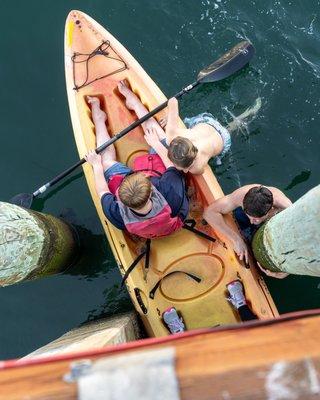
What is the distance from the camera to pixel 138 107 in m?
5.48

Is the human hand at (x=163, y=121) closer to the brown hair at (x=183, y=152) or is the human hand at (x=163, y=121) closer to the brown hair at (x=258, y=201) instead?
the brown hair at (x=183, y=152)

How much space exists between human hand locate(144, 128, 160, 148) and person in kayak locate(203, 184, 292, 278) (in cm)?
90

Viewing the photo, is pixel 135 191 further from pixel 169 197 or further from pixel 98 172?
pixel 98 172

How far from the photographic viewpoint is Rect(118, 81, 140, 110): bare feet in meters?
5.52

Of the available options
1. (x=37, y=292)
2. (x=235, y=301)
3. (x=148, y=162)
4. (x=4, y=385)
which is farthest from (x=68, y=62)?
(x=4, y=385)

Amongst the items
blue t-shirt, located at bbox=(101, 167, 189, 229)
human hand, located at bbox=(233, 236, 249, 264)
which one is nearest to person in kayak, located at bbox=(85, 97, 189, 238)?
blue t-shirt, located at bbox=(101, 167, 189, 229)

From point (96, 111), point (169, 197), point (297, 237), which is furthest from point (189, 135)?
point (297, 237)

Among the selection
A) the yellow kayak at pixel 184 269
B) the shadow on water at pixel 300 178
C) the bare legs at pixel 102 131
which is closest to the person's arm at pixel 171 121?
the yellow kayak at pixel 184 269

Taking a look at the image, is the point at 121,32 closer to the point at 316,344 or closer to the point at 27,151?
the point at 27,151

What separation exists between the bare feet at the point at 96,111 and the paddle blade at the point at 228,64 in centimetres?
119

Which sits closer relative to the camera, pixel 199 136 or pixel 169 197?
pixel 169 197

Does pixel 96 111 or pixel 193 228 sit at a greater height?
pixel 96 111

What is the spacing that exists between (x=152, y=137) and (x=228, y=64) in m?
1.36

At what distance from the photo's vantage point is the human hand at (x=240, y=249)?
471cm
